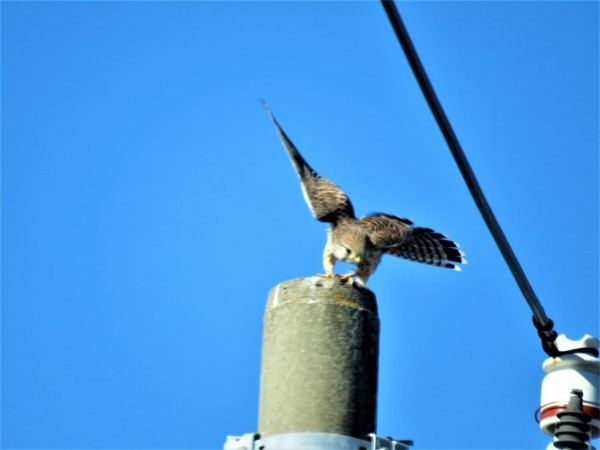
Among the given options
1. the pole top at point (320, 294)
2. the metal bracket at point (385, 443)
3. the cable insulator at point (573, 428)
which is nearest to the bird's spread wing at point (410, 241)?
the cable insulator at point (573, 428)

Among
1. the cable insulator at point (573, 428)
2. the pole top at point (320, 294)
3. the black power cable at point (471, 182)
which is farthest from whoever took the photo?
the cable insulator at point (573, 428)

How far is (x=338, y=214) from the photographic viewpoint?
1132cm

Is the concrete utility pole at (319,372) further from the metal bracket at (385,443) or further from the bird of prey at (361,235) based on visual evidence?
the bird of prey at (361,235)

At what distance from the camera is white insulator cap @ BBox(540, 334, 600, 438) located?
6223mm

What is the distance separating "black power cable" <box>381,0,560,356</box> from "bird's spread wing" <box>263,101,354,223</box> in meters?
5.12

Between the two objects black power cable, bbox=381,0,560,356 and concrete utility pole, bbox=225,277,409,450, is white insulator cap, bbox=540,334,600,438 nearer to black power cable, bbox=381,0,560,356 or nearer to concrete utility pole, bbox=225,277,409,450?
black power cable, bbox=381,0,560,356

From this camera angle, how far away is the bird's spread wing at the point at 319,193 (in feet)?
37.2

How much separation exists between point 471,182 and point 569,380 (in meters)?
1.40

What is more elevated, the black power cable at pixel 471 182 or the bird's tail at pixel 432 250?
the bird's tail at pixel 432 250

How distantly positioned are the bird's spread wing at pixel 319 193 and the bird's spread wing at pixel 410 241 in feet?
0.72

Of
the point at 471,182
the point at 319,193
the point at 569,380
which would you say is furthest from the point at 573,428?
the point at 319,193

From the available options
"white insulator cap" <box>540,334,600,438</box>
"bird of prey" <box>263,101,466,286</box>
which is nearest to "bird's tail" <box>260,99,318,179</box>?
"bird of prey" <box>263,101,466,286</box>

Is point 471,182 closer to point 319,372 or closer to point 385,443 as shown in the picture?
point 319,372

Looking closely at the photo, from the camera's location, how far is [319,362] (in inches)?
208
